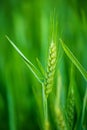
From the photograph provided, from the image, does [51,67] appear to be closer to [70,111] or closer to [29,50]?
[70,111]

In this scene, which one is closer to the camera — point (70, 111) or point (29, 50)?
point (70, 111)

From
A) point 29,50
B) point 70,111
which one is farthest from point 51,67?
point 29,50

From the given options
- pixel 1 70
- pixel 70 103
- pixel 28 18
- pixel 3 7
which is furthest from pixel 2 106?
pixel 3 7

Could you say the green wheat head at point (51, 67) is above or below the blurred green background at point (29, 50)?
above

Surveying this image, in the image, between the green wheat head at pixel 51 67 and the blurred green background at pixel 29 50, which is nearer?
the green wheat head at pixel 51 67

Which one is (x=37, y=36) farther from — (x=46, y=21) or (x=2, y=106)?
(x=2, y=106)

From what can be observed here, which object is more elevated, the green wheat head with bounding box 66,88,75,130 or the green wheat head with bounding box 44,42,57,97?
the green wheat head with bounding box 44,42,57,97

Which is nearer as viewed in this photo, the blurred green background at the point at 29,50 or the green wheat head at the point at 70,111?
the green wheat head at the point at 70,111

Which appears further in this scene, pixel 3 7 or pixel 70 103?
pixel 3 7
